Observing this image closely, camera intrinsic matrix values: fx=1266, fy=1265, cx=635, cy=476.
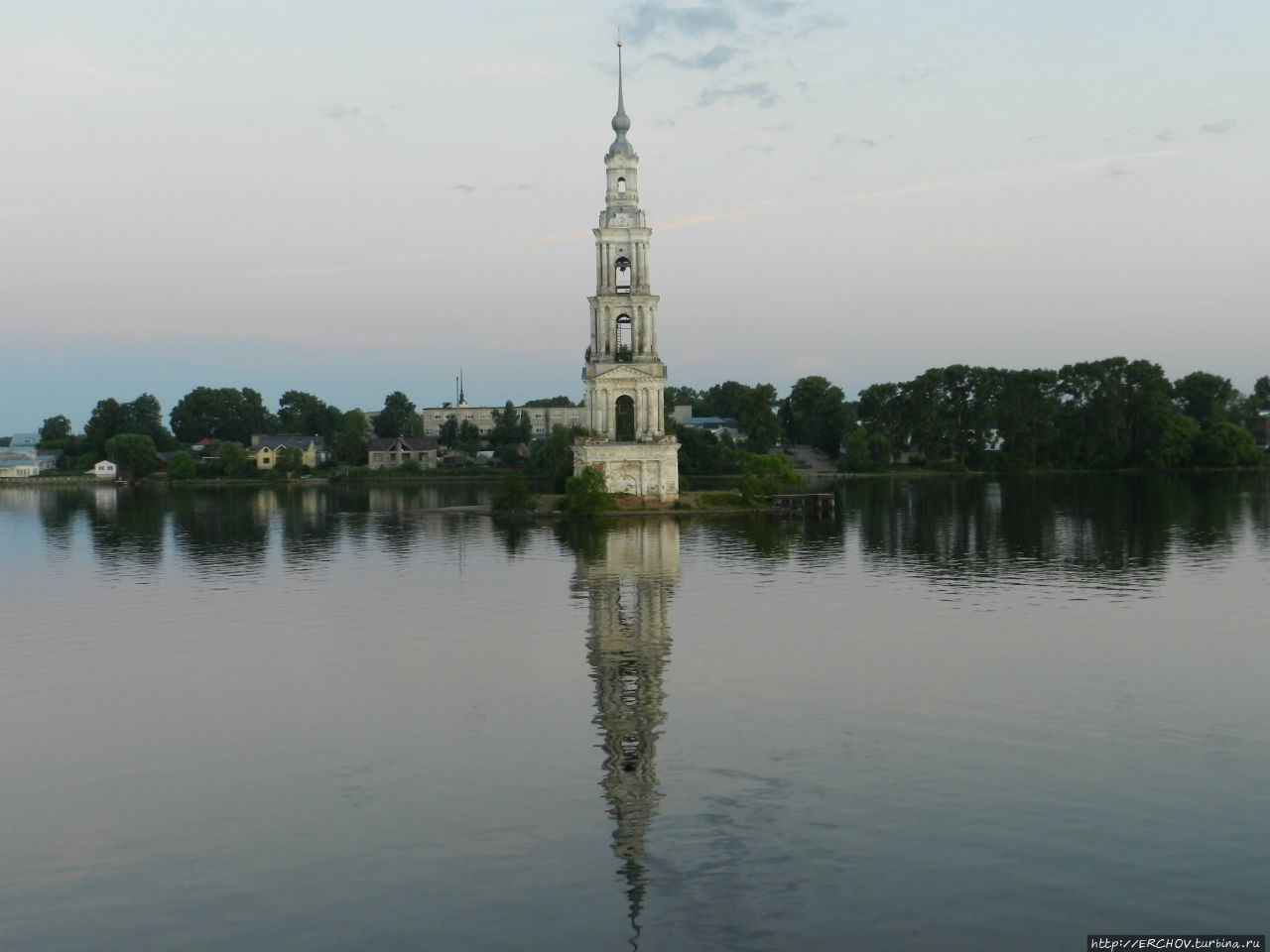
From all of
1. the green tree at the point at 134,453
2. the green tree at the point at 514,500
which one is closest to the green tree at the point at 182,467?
the green tree at the point at 134,453

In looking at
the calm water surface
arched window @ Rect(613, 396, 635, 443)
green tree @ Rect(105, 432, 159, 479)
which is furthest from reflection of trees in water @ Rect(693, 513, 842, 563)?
green tree @ Rect(105, 432, 159, 479)

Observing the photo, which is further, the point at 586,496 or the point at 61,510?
the point at 61,510

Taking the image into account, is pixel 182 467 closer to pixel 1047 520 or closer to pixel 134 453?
pixel 134 453

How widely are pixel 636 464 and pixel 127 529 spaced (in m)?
37.8

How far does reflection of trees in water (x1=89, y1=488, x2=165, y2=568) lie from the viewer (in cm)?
6959

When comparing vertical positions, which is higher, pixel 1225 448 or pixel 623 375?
pixel 623 375

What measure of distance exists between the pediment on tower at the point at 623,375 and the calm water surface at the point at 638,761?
44124mm

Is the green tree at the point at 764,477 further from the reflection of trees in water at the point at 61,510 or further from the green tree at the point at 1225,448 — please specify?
the green tree at the point at 1225,448

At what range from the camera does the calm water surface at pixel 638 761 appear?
18719mm

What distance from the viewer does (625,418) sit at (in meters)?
101

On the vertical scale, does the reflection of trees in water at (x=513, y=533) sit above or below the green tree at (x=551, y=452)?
below

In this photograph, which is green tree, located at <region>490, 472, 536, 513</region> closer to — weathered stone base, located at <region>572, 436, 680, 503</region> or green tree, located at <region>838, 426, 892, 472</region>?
weathered stone base, located at <region>572, 436, 680, 503</region>

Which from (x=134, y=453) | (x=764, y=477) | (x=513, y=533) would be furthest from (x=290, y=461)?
(x=513, y=533)

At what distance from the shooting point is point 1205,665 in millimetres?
34656
